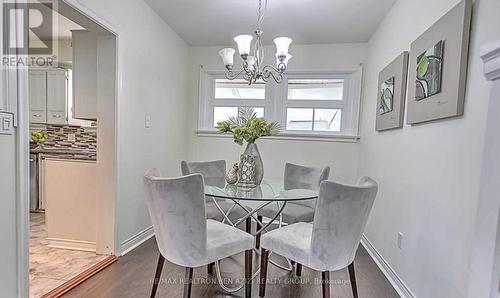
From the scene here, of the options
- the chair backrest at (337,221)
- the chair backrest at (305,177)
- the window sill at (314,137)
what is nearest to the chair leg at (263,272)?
the chair backrest at (337,221)

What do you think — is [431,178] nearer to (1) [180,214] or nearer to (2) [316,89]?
(1) [180,214]

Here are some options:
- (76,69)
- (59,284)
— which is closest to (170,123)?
(76,69)

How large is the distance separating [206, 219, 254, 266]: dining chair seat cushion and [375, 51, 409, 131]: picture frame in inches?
60.1

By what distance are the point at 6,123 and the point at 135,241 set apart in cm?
168

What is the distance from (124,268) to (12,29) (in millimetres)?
1812

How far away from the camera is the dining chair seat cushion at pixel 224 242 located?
1.67 metres

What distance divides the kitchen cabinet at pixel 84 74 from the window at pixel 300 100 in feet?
5.00

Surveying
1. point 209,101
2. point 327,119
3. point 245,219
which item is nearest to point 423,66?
point 245,219

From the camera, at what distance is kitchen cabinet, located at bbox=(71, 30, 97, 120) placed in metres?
2.58

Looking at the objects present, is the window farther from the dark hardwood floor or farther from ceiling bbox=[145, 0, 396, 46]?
the dark hardwood floor

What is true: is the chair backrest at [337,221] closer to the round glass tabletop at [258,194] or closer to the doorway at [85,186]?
the round glass tabletop at [258,194]

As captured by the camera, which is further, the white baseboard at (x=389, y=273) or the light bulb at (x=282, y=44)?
the light bulb at (x=282, y=44)

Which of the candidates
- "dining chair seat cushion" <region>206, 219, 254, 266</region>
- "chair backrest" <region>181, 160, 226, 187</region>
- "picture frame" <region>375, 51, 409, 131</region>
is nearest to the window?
"picture frame" <region>375, 51, 409, 131</region>

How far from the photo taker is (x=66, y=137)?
417 cm
